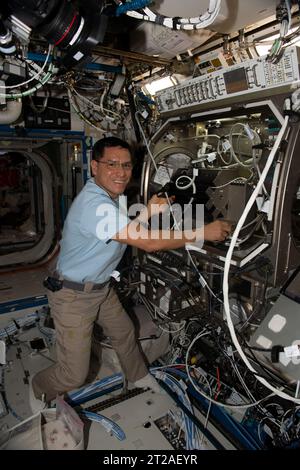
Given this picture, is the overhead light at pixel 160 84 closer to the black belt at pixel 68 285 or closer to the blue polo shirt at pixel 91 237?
the blue polo shirt at pixel 91 237

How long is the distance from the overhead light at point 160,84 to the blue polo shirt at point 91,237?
1509mm

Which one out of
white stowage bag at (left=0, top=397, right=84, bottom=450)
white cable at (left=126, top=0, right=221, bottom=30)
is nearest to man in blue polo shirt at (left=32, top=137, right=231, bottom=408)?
white stowage bag at (left=0, top=397, right=84, bottom=450)

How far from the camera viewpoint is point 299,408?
1947 millimetres

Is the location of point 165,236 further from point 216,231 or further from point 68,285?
point 68,285

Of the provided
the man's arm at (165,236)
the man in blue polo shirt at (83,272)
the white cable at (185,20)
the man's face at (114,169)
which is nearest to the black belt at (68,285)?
the man in blue polo shirt at (83,272)

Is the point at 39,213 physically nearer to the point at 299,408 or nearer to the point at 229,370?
the point at 229,370

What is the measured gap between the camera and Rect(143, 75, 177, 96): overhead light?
298 centimetres

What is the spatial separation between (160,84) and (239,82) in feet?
5.33

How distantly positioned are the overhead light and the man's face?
1.13 m

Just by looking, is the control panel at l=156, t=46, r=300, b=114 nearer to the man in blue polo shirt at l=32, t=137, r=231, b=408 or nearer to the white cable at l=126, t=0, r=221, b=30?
the white cable at l=126, t=0, r=221, b=30

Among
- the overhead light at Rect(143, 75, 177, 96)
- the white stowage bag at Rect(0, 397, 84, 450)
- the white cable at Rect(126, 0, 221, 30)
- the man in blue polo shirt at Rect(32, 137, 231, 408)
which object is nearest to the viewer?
the white cable at Rect(126, 0, 221, 30)

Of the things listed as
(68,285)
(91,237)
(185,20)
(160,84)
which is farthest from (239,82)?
(68,285)

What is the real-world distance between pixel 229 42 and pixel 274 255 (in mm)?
1735
